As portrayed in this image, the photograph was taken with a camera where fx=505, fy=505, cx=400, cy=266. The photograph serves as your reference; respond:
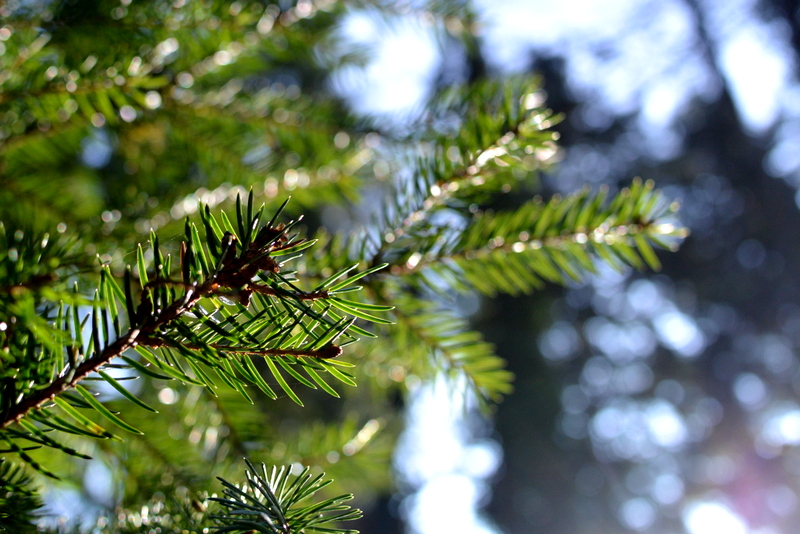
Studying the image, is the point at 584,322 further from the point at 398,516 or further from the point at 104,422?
the point at 104,422

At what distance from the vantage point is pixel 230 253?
0.16 m

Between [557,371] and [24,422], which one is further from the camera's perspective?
[557,371]

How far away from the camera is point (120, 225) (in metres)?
0.36

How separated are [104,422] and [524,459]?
3.31 meters

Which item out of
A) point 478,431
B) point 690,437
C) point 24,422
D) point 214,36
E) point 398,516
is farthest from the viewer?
point 690,437

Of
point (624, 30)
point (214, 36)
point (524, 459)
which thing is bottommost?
point (524, 459)

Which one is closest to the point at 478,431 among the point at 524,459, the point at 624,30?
the point at 524,459

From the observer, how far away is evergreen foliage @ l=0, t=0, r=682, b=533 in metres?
0.16

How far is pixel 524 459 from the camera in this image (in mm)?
3297

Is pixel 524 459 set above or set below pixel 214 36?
below

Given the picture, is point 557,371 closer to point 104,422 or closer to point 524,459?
point 524,459

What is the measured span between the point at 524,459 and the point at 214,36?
132 inches

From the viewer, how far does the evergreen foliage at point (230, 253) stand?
0.16m

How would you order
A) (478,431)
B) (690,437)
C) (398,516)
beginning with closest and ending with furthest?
(398,516)
(478,431)
(690,437)
